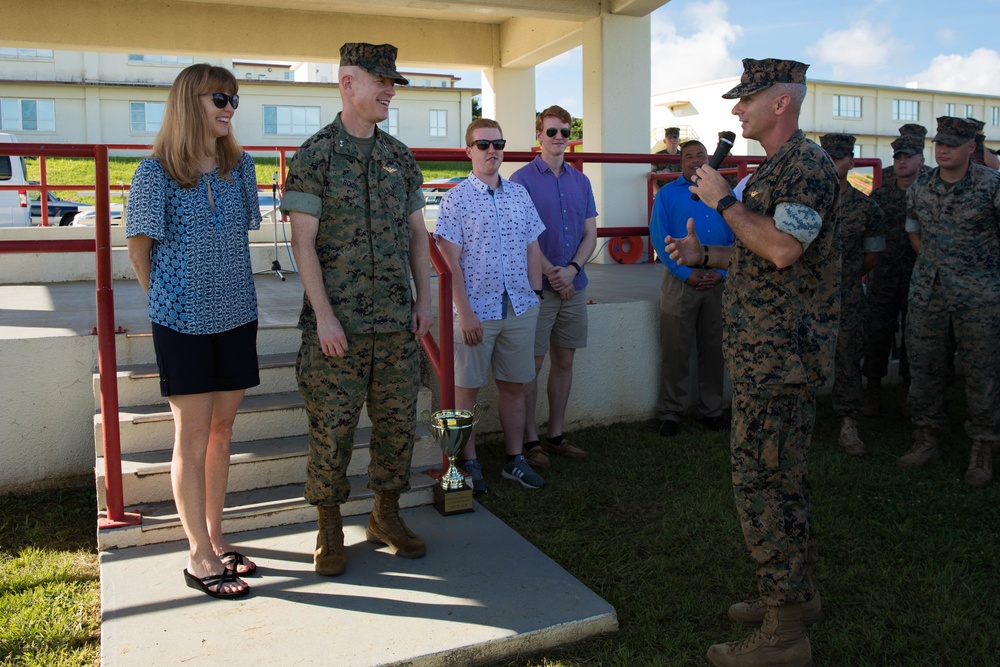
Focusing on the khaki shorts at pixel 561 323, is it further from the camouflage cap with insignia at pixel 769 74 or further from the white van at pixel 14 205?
the white van at pixel 14 205

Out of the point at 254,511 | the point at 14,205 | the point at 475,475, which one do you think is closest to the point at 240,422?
the point at 254,511

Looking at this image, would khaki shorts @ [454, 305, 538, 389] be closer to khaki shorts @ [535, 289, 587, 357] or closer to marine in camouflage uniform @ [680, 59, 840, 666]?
khaki shorts @ [535, 289, 587, 357]

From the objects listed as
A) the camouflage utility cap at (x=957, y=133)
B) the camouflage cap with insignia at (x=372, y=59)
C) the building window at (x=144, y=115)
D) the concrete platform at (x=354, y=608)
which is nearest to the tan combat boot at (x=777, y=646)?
the concrete platform at (x=354, y=608)

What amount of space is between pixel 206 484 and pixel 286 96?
3576 centimetres

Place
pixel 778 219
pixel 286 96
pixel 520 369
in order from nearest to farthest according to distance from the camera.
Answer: pixel 778 219 → pixel 520 369 → pixel 286 96

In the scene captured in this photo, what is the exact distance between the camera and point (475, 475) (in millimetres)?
4664

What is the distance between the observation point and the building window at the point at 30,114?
34656mm

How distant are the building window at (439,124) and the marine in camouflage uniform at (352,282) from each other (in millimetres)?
37208

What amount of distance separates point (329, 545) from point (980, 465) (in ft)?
12.6

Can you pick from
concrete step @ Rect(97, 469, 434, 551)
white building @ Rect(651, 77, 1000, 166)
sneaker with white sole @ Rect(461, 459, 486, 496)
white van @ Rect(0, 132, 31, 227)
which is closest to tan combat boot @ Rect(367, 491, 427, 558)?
concrete step @ Rect(97, 469, 434, 551)

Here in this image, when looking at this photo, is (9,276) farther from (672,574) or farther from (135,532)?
(672,574)

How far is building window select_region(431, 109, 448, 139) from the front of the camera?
130ft

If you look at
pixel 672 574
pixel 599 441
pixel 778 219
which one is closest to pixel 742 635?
pixel 672 574

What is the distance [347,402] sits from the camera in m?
3.40
